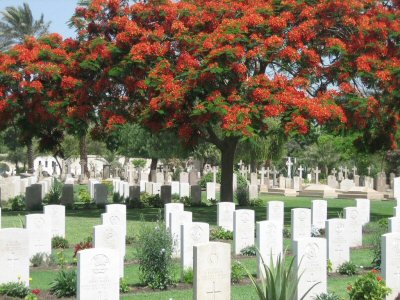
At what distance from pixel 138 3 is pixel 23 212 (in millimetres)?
9082

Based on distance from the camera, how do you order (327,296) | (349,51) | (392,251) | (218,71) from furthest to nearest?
1. (349,51)
2. (218,71)
3. (392,251)
4. (327,296)

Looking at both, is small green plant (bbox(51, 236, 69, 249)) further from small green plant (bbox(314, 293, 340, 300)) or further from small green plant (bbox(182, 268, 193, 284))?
small green plant (bbox(314, 293, 340, 300))

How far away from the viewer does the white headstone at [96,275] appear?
36.2 feet

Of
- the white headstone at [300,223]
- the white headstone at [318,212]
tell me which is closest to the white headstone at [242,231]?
the white headstone at [300,223]

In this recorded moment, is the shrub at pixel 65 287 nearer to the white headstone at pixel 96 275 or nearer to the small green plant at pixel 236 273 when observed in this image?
the white headstone at pixel 96 275

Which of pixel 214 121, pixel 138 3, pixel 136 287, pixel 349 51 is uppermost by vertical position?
pixel 138 3

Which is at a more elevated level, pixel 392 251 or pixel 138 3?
pixel 138 3

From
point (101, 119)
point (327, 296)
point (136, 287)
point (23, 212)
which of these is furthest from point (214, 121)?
point (327, 296)

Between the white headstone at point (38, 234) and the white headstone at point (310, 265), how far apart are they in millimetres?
6605

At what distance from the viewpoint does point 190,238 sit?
1537cm

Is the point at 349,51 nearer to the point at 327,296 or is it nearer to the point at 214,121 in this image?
the point at 214,121

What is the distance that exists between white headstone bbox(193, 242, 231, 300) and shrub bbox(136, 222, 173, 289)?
8.14ft

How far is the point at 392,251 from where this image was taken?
43.8 ft

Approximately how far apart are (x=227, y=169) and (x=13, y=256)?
54.1 feet
